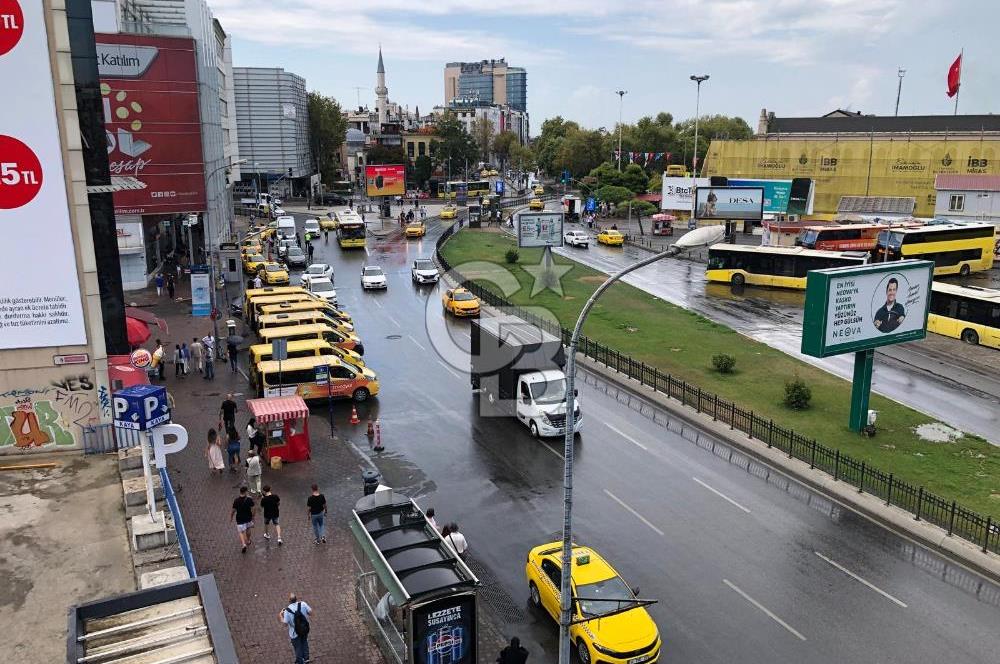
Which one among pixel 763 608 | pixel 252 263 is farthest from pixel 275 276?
pixel 763 608

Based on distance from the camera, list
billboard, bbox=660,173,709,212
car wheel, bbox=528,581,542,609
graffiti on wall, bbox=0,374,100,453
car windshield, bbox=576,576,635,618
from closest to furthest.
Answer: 1. car windshield, bbox=576,576,635,618
2. car wheel, bbox=528,581,542,609
3. graffiti on wall, bbox=0,374,100,453
4. billboard, bbox=660,173,709,212

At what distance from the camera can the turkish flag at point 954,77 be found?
280 ft

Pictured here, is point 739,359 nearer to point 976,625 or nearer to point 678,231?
point 976,625

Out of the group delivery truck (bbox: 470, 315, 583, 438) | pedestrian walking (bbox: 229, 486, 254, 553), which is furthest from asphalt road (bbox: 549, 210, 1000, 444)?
pedestrian walking (bbox: 229, 486, 254, 553)

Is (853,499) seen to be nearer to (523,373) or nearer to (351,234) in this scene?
(523,373)

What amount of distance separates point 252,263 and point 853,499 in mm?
44343

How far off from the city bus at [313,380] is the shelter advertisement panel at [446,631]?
48.7 ft

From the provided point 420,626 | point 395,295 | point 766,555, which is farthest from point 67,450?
point 395,295

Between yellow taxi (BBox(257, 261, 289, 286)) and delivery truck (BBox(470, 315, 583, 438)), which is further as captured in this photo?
yellow taxi (BBox(257, 261, 289, 286))

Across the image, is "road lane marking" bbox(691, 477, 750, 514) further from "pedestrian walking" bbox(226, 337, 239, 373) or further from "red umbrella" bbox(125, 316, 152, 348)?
"pedestrian walking" bbox(226, 337, 239, 373)

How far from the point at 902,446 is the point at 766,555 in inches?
352

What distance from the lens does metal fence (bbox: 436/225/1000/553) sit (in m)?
18.3

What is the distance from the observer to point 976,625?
49.6 feet

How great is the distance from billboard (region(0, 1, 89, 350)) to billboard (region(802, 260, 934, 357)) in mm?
19781
